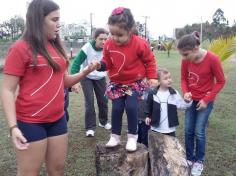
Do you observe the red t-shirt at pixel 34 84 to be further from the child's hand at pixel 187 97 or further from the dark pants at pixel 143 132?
the dark pants at pixel 143 132

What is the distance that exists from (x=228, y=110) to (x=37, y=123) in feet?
19.9

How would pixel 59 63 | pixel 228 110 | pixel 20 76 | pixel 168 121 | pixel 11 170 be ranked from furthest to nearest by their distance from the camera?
pixel 228 110 < pixel 11 170 < pixel 168 121 < pixel 59 63 < pixel 20 76

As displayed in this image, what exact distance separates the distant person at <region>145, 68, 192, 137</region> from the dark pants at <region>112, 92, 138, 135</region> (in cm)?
60

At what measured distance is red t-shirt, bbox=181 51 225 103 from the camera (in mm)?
4062

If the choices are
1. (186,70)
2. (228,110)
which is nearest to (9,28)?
(228,110)

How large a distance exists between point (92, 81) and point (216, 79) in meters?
2.44

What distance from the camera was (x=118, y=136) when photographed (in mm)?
3773

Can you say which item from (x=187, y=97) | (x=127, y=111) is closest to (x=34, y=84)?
(x=127, y=111)

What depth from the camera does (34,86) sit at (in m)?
2.71

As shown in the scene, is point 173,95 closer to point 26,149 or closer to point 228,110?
point 26,149

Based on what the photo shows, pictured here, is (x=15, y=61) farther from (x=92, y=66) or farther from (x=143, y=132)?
(x=143, y=132)

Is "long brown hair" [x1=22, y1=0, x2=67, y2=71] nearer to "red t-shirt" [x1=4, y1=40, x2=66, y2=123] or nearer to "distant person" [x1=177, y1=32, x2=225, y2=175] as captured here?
"red t-shirt" [x1=4, y1=40, x2=66, y2=123]

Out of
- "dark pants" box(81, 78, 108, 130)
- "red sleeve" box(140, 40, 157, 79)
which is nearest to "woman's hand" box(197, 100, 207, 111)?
"red sleeve" box(140, 40, 157, 79)

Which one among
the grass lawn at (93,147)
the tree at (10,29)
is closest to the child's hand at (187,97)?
the grass lawn at (93,147)
